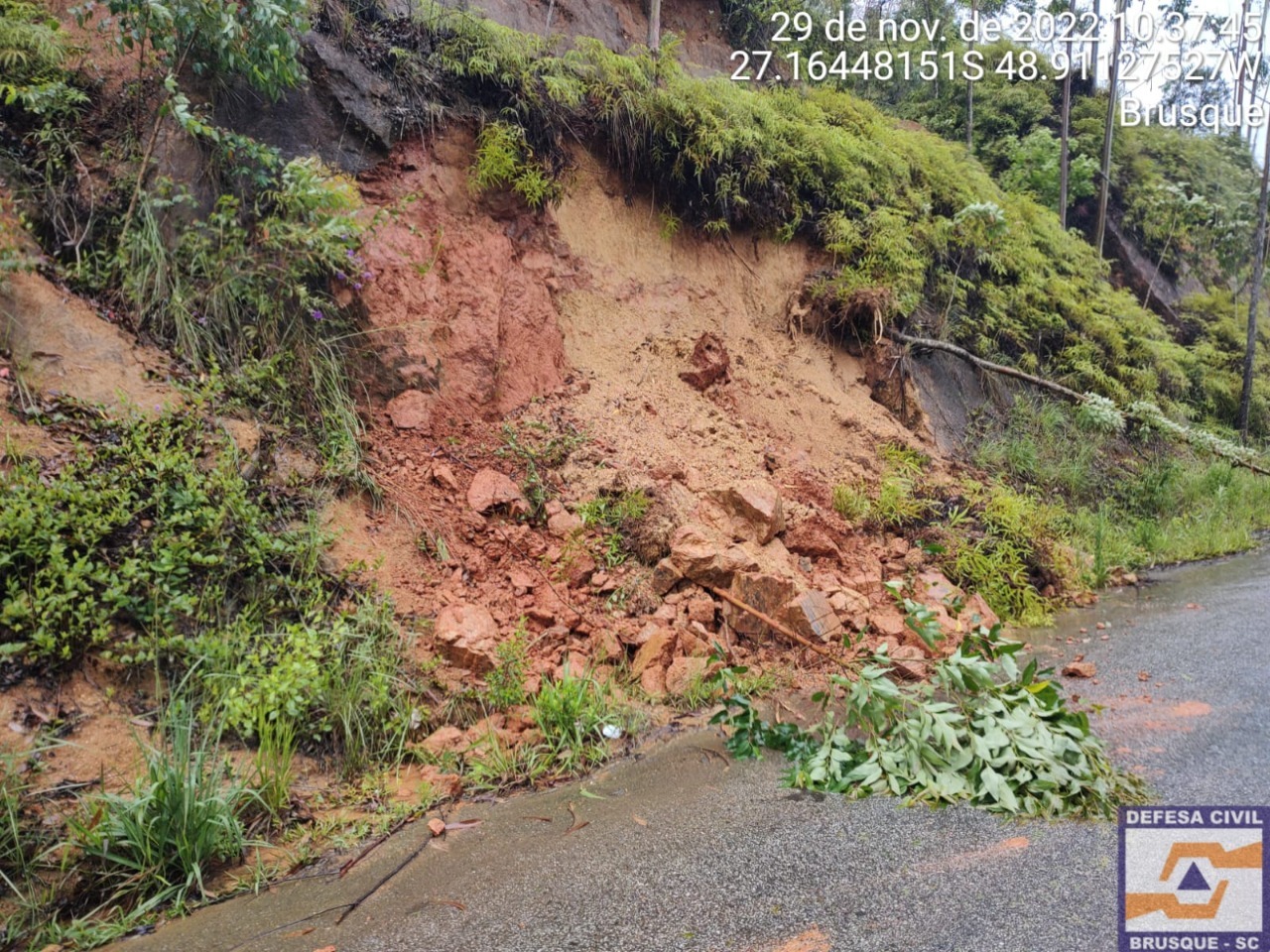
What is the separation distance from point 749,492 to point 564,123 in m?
3.30

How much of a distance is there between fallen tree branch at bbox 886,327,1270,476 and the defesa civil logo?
5.74 m

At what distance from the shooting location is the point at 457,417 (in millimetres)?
4988

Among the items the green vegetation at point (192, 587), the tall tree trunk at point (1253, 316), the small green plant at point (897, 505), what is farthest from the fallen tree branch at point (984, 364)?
the green vegetation at point (192, 587)

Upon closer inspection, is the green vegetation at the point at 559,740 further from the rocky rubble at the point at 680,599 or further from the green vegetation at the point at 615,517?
the green vegetation at the point at 615,517

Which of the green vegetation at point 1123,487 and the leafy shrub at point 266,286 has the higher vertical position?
the leafy shrub at point 266,286

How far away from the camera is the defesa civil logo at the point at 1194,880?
74.2 inches

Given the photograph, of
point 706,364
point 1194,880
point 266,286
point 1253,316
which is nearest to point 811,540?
point 706,364

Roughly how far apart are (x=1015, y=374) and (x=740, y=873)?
7375 millimetres

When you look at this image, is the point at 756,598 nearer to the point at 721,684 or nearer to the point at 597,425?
the point at 721,684

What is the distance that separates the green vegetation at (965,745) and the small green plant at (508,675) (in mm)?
932

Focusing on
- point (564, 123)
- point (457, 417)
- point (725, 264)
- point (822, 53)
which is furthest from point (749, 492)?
point (822, 53)

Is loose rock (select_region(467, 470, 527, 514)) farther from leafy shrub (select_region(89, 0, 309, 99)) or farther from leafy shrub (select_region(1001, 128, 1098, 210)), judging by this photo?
leafy shrub (select_region(1001, 128, 1098, 210))

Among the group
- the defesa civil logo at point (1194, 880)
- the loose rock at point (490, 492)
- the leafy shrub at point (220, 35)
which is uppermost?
the leafy shrub at point (220, 35)

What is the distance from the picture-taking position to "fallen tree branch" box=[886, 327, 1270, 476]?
764cm
